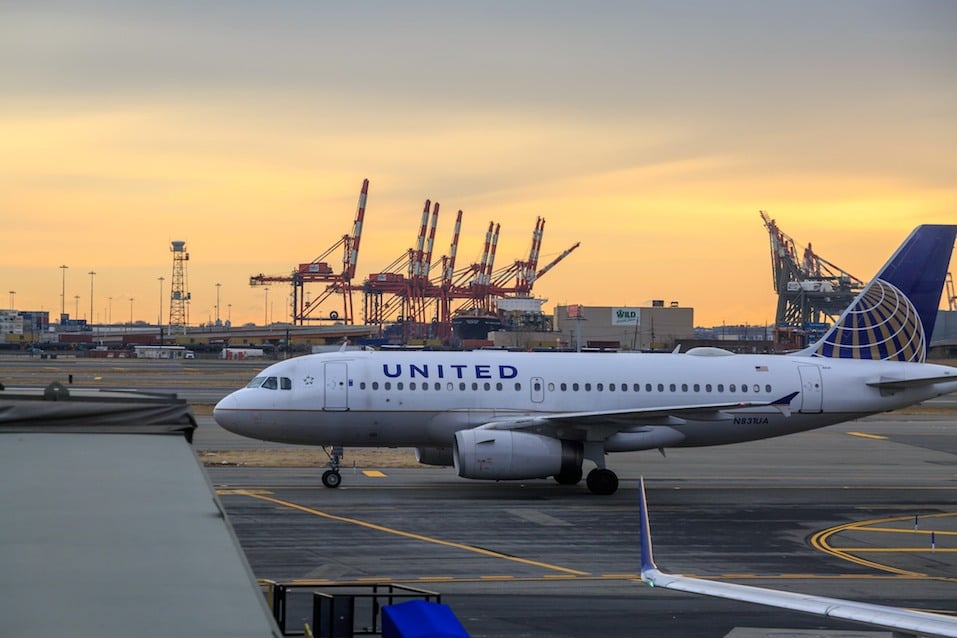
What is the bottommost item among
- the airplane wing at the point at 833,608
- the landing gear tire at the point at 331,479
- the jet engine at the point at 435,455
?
the landing gear tire at the point at 331,479

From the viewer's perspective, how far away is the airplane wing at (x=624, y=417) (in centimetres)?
3142

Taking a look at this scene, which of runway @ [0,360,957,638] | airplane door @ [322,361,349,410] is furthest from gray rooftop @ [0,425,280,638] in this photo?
airplane door @ [322,361,349,410]

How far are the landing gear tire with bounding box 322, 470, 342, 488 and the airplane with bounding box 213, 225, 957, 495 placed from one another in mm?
40

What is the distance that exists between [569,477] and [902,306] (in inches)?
511

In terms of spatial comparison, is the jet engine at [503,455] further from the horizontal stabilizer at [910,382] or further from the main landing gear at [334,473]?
the horizontal stabilizer at [910,382]

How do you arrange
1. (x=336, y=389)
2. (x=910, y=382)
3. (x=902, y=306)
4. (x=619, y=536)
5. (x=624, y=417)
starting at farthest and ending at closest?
(x=902, y=306) → (x=910, y=382) → (x=336, y=389) → (x=624, y=417) → (x=619, y=536)

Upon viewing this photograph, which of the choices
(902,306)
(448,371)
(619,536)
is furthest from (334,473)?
(902,306)

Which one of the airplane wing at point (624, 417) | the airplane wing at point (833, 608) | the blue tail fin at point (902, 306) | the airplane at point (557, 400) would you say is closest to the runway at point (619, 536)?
the airplane at point (557, 400)

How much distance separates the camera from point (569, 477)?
33781 millimetres

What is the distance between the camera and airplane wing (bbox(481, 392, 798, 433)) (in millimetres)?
31422

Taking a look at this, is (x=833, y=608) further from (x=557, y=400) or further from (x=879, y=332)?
(x=879, y=332)

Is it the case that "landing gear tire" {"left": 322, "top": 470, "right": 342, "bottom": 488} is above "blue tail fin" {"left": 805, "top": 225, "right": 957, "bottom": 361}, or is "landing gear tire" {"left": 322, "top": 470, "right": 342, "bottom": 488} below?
below

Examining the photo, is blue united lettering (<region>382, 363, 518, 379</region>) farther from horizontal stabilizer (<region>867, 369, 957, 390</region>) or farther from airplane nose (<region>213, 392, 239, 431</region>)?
horizontal stabilizer (<region>867, 369, 957, 390</region>)

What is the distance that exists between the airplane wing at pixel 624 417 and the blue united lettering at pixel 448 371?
5.37 feet
